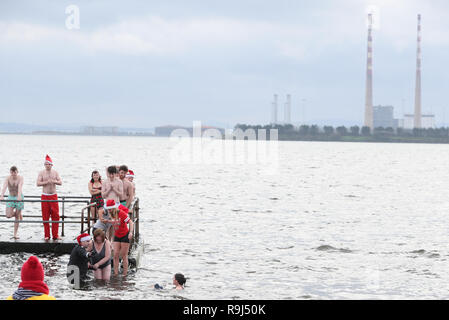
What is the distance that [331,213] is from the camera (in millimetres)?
37094

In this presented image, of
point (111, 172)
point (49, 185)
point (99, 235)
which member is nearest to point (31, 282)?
point (99, 235)

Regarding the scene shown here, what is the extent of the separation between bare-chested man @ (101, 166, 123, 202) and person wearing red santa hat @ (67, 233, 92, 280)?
1595mm

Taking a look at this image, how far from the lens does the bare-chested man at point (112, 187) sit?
14797 mm

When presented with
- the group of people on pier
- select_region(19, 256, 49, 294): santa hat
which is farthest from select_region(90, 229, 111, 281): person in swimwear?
select_region(19, 256, 49, 294): santa hat

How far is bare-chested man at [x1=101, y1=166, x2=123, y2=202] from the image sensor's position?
1480 centimetres

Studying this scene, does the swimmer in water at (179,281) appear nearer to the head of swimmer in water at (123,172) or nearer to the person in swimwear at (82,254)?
the person in swimwear at (82,254)

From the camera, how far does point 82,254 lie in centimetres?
1346

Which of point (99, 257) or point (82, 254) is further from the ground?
point (82, 254)

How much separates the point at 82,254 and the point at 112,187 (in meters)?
2.01

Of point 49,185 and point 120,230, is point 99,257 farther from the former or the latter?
point 49,185

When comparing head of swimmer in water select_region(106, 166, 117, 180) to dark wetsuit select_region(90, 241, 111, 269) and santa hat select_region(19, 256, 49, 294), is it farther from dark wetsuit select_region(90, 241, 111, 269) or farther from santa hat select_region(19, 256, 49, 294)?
santa hat select_region(19, 256, 49, 294)

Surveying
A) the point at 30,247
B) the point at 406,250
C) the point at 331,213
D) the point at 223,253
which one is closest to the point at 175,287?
the point at 30,247

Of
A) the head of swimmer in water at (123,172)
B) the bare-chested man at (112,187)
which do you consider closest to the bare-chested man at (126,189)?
the head of swimmer in water at (123,172)
